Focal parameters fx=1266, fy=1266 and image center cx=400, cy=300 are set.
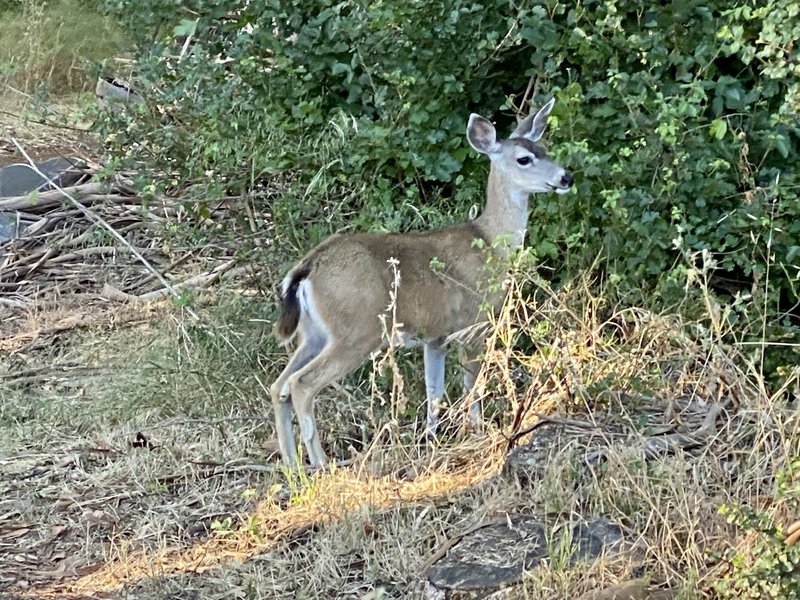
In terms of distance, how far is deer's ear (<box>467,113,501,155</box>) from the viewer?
6604mm

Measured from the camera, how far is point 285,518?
205 inches

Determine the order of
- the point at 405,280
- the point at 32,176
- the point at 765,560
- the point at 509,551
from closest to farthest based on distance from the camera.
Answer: the point at 765,560
the point at 509,551
the point at 405,280
the point at 32,176

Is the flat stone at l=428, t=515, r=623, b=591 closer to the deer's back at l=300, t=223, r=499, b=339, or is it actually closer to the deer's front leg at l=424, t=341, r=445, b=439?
the deer's back at l=300, t=223, r=499, b=339

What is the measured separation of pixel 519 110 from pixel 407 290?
157 centimetres

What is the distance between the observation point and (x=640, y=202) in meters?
5.95

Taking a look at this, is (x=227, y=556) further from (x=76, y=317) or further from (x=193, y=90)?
(x=76, y=317)

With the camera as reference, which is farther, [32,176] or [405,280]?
[32,176]

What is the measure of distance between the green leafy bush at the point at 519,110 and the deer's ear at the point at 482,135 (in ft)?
0.59

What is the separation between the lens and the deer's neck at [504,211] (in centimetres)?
678

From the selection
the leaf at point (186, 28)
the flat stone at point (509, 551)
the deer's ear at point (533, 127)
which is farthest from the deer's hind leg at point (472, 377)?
the leaf at point (186, 28)

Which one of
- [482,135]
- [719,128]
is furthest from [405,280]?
[719,128]

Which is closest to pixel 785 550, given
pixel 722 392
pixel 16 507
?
pixel 722 392

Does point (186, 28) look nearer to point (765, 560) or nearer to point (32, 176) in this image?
point (32, 176)

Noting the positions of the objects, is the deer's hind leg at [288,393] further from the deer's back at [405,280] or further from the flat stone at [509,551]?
the flat stone at [509,551]
